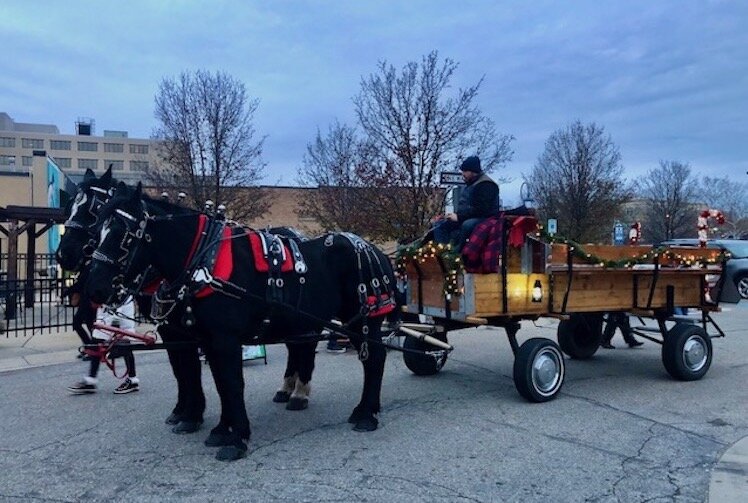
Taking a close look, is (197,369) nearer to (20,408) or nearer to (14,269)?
(20,408)

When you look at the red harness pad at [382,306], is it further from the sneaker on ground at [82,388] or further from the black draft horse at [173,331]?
the sneaker on ground at [82,388]

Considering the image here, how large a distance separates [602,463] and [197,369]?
3.54 m

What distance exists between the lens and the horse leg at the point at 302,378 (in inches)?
263

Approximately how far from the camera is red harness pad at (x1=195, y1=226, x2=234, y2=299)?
16.6ft

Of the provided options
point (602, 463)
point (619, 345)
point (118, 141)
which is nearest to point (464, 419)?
point (602, 463)

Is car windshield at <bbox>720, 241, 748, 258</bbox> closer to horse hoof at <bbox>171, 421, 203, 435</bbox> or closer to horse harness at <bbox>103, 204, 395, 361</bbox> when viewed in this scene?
horse harness at <bbox>103, 204, 395, 361</bbox>

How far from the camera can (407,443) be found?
5566mm

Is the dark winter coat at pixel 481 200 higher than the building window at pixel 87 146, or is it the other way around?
the building window at pixel 87 146

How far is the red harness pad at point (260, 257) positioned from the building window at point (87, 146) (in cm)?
12749

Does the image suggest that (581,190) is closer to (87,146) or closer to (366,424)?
(366,424)

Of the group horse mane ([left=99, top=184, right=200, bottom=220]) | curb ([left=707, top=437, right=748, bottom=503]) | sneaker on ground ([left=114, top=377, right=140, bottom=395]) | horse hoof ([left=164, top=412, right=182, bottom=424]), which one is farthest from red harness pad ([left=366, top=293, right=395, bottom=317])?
sneaker on ground ([left=114, top=377, right=140, bottom=395])

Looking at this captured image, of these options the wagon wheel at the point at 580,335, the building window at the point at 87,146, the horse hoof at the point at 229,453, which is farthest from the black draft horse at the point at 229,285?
the building window at the point at 87,146

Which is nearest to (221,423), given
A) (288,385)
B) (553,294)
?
(288,385)

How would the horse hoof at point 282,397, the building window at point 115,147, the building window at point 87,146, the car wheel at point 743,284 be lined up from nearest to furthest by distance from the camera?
the horse hoof at point 282,397
the car wheel at point 743,284
the building window at point 87,146
the building window at point 115,147
